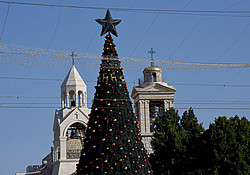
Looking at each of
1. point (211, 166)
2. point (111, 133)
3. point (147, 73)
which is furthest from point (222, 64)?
point (147, 73)

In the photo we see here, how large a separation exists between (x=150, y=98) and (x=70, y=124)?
1537cm

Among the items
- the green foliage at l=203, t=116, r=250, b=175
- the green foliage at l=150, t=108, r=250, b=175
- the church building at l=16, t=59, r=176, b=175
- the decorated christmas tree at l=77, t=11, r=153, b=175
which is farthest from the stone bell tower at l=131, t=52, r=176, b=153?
the decorated christmas tree at l=77, t=11, r=153, b=175

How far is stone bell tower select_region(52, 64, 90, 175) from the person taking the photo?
4290cm

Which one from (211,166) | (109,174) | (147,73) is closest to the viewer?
(109,174)

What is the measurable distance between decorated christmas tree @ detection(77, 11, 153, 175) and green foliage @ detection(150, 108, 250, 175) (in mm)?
9996

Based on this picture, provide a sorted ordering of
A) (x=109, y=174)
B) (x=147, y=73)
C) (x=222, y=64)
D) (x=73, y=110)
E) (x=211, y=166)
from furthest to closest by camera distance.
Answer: (x=147, y=73), (x=73, y=110), (x=211, y=166), (x=109, y=174), (x=222, y=64)

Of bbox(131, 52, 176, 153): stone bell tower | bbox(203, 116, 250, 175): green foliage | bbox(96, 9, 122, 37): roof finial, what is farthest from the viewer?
bbox(131, 52, 176, 153): stone bell tower

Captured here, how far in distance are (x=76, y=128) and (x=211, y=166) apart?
1281cm

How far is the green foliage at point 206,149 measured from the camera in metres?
37.3

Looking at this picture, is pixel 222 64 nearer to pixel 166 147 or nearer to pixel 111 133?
pixel 111 133

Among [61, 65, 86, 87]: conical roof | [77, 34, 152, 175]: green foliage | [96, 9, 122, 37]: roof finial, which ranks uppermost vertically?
[61, 65, 86, 87]: conical roof

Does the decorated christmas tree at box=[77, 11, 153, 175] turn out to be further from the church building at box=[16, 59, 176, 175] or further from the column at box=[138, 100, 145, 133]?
the column at box=[138, 100, 145, 133]

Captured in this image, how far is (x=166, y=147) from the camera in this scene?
4031 cm

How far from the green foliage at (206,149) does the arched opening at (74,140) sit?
22.4 feet
